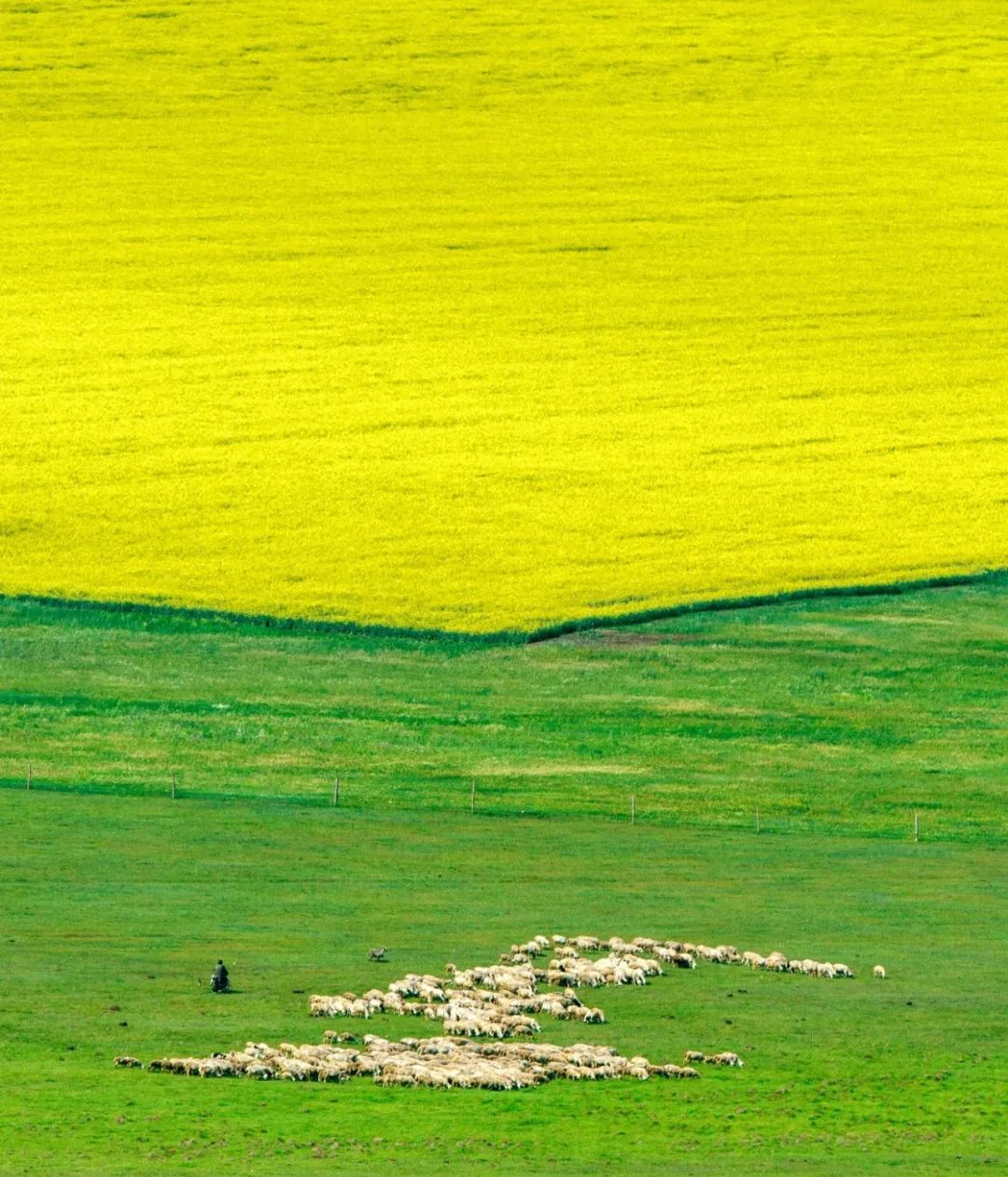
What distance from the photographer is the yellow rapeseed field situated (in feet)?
138

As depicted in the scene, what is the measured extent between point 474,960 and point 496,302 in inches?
1386

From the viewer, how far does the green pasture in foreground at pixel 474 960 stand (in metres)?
15.5

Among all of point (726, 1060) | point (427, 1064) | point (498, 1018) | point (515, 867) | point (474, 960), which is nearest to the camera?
point (427, 1064)

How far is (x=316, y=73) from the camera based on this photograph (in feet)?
222

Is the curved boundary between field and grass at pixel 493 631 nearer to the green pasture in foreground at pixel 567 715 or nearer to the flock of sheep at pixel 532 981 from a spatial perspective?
the green pasture in foreground at pixel 567 715

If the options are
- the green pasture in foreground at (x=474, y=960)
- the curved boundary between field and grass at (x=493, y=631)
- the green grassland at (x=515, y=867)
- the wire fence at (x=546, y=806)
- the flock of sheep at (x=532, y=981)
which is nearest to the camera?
the green pasture in foreground at (x=474, y=960)

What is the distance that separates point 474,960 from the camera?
20.9 metres

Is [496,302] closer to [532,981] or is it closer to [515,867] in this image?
[515,867]

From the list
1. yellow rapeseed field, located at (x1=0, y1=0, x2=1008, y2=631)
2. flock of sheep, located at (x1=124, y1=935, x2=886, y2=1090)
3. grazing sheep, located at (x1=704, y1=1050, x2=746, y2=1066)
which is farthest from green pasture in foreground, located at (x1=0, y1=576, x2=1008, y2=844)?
grazing sheep, located at (x1=704, y1=1050, x2=746, y2=1066)

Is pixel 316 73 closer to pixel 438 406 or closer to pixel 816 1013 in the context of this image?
pixel 438 406

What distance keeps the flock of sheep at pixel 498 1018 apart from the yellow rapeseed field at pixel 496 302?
1777 cm

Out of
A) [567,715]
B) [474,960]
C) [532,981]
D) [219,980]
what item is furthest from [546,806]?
[219,980]

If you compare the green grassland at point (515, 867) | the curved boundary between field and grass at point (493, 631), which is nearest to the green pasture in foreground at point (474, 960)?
the green grassland at point (515, 867)

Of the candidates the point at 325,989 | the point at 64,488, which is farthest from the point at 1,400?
the point at 325,989
